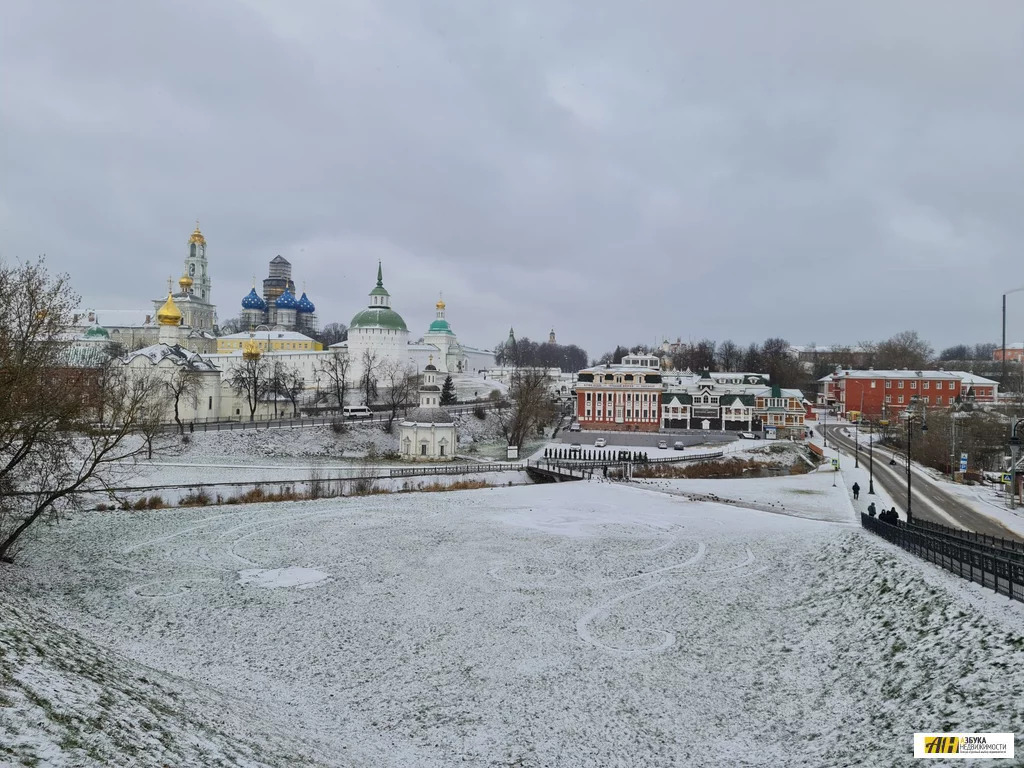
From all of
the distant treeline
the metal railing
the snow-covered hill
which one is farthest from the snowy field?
the distant treeline

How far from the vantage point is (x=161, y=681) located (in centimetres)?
1016

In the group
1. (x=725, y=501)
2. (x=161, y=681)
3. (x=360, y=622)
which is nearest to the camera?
(x=161, y=681)

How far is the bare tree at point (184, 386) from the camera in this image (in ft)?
166

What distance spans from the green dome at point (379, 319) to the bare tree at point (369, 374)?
3.28 meters

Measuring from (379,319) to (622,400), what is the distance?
102 feet

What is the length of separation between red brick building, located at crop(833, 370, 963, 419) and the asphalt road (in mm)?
34524

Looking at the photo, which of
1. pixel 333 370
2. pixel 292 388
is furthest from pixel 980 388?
pixel 292 388

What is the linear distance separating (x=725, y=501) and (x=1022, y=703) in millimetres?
22200

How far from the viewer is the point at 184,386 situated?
50875 mm

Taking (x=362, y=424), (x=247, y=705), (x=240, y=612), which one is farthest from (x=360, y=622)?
(x=362, y=424)

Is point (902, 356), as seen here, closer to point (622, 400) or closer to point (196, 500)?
point (622, 400)

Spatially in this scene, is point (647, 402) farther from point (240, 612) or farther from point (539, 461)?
point (240, 612)

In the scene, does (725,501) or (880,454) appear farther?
(880,454)

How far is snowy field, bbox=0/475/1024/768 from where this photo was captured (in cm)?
948
